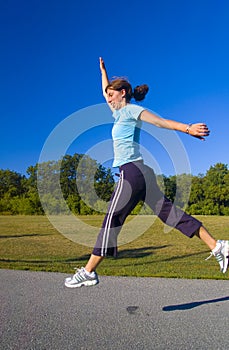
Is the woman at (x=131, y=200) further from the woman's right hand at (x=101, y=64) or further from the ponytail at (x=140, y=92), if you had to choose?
the woman's right hand at (x=101, y=64)

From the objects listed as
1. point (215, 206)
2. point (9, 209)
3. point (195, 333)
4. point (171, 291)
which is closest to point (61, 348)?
point (195, 333)

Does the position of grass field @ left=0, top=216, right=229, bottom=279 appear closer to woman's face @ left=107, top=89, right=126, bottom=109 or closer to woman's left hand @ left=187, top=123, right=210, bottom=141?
woman's face @ left=107, top=89, right=126, bottom=109

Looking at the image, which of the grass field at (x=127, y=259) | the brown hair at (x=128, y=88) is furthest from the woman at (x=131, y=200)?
the grass field at (x=127, y=259)

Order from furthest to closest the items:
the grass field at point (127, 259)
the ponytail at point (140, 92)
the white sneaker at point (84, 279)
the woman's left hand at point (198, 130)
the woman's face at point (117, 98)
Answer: the grass field at point (127, 259), the ponytail at point (140, 92), the woman's face at point (117, 98), the white sneaker at point (84, 279), the woman's left hand at point (198, 130)

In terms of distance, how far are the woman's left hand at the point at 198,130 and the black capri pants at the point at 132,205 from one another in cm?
59

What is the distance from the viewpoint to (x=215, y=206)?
50438 mm

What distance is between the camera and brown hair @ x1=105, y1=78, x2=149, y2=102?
3.71 m

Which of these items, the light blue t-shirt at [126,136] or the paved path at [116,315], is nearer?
the paved path at [116,315]

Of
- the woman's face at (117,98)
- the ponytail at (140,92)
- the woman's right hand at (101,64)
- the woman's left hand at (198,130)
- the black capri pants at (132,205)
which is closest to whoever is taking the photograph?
the woman's left hand at (198,130)

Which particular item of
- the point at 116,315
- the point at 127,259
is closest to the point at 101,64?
the point at 116,315

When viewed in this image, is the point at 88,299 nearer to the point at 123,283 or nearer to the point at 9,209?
→ the point at 123,283

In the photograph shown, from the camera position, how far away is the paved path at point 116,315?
3297 mm

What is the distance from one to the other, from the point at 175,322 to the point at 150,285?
199cm

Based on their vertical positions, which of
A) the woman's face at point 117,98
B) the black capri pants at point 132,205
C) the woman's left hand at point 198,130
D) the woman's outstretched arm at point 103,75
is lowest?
the black capri pants at point 132,205
